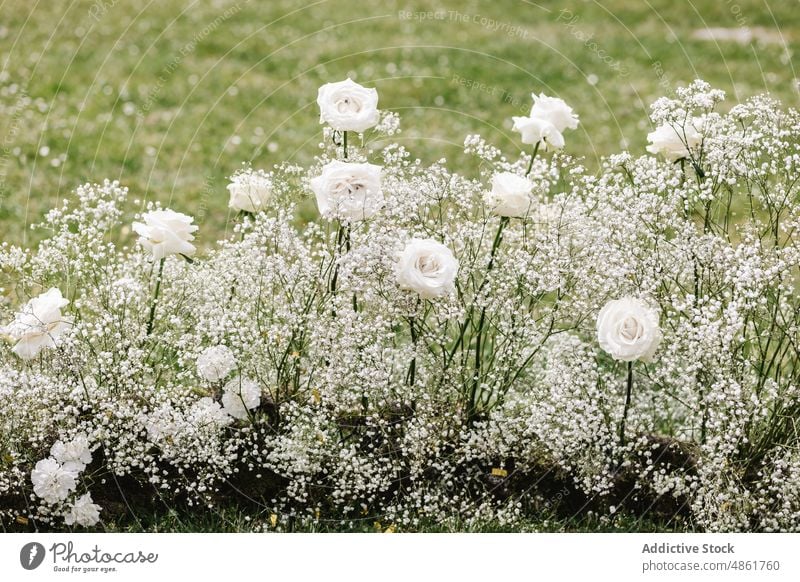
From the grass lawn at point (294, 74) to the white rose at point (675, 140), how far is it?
102 inches

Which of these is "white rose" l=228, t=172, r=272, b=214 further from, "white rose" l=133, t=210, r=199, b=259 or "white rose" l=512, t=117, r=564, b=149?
"white rose" l=512, t=117, r=564, b=149

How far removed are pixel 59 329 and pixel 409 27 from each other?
23.3ft

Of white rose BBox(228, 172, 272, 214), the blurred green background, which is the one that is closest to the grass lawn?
the blurred green background

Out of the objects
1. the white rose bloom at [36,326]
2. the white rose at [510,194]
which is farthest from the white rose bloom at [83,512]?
the white rose at [510,194]

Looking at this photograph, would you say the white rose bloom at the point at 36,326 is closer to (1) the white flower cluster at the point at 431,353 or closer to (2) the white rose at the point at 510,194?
(1) the white flower cluster at the point at 431,353

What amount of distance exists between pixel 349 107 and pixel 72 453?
4.91ft

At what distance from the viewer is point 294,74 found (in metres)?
8.19

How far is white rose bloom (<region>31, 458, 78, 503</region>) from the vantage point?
3084 millimetres

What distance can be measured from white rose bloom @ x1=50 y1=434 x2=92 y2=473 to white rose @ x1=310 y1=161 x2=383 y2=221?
1.12 meters

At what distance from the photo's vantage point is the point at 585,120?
24.6ft

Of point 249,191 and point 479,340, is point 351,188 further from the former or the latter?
point 479,340
